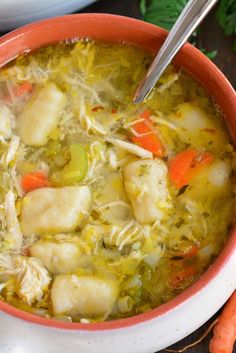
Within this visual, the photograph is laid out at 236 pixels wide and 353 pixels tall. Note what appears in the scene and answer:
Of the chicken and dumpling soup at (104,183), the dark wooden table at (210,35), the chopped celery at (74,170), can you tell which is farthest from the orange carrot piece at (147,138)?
the dark wooden table at (210,35)

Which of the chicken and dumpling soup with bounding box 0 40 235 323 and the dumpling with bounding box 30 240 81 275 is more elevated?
the chicken and dumpling soup with bounding box 0 40 235 323

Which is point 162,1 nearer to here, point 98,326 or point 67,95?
point 67,95

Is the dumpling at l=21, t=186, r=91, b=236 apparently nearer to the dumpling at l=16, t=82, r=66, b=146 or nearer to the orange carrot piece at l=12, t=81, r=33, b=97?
the dumpling at l=16, t=82, r=66, b=146

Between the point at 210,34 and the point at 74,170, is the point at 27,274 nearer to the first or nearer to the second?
the point at 74,170

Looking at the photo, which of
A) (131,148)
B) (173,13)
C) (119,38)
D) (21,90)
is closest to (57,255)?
(131,148)

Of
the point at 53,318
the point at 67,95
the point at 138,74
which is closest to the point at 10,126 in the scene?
the point at 67,95

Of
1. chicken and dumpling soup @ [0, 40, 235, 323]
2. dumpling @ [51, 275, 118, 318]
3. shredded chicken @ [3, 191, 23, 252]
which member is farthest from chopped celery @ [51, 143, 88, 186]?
dumpling @ [51, 275, 118, 318]
